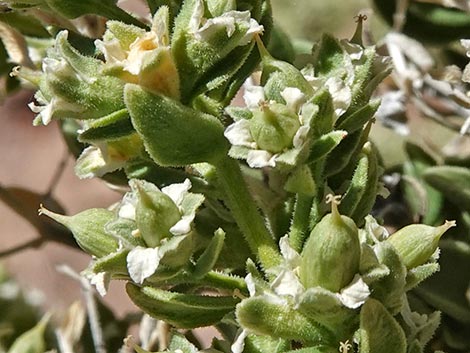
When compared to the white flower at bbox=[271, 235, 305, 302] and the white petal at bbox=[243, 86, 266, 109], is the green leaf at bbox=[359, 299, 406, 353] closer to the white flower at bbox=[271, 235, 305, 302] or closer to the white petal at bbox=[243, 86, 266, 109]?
the white flower at bbox=[271, 235, 305, 302]

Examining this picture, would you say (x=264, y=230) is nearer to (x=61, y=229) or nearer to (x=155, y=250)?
(x=155, y=250)

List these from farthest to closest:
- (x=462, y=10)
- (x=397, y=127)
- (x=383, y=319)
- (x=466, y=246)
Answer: (x=397, y=127) → (x=462, y=10) → (x=466, y=246) → (x=383, y=319)

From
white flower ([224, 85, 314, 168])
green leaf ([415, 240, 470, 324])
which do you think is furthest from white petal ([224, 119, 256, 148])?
green leaf ([415, 240, 470, 324])

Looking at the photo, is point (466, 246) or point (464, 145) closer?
point (466, 246)

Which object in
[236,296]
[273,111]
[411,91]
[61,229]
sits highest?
[273,111]

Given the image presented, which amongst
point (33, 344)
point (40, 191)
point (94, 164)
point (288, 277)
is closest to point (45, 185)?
point (40, 191)

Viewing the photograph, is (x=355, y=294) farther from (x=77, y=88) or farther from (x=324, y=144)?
(x=77, y=88)

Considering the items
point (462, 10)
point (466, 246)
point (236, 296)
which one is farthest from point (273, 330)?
point (462, 10)
